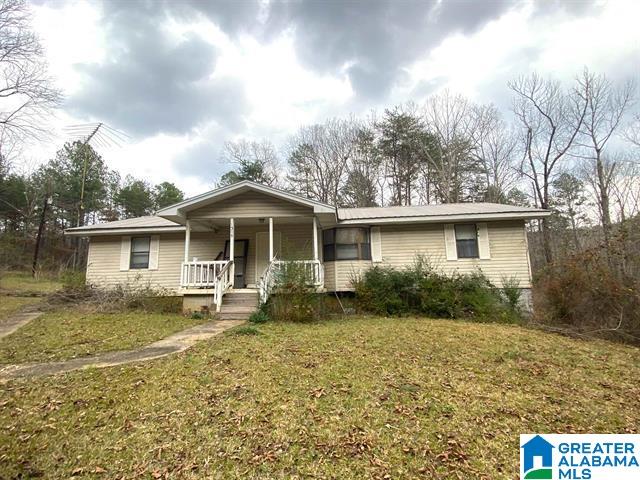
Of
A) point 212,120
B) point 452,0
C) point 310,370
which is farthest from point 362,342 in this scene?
point 212,120

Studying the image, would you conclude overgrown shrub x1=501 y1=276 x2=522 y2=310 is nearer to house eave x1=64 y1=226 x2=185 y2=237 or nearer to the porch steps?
the porch steps

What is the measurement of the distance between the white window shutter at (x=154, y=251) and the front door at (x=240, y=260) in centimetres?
284

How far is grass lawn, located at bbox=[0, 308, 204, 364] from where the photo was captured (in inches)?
224

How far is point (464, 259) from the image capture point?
11.7 meters

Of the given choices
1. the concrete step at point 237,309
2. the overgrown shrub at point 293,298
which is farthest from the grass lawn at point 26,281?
the overgrown shrub at point 293,298

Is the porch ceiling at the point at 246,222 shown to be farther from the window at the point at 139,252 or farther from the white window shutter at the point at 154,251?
the window at the point at 139,252

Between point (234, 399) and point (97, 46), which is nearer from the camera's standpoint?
point (234, 399)

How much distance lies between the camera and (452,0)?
1038 cm

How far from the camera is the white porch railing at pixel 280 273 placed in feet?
29.1

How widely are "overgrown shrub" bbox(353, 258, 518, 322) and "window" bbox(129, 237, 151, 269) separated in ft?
29.0

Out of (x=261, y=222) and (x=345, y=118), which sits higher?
(x=345, y=118)

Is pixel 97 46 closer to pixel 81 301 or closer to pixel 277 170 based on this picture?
pixel 81 301

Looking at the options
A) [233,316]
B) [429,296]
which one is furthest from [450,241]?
[233,316]

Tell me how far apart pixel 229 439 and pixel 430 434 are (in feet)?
6.47
